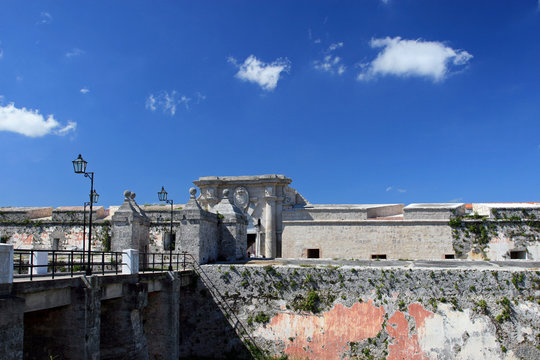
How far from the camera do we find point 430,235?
23.1 metres

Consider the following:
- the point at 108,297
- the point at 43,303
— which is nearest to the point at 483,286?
the point at 108,297

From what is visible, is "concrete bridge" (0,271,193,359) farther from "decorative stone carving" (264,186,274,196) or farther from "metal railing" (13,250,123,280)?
"decorative stone carving" (264,186,274,196)

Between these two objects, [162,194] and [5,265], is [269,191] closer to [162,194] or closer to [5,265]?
[162,194]

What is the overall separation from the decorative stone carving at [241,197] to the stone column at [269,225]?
135 centimetres

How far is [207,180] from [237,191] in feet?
6.78

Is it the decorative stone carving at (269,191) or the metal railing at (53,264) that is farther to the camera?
the decorative stone carving at (269,191)

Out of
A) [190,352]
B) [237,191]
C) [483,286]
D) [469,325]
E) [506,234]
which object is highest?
[237,191]

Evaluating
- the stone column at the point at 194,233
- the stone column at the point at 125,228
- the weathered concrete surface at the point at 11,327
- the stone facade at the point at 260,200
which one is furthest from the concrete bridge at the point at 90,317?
the stone facade at the point at 260,200

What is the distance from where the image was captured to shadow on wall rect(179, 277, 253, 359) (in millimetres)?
16547

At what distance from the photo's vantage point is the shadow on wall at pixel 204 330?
1655 centimetres

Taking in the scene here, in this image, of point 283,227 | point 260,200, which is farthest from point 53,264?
point 260,200

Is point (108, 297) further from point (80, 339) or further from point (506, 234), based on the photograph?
point (506, 234)

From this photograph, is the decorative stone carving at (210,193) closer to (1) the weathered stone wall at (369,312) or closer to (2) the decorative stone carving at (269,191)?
(2) the decorative stone carving at (269,191)

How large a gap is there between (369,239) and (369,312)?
8.94m
